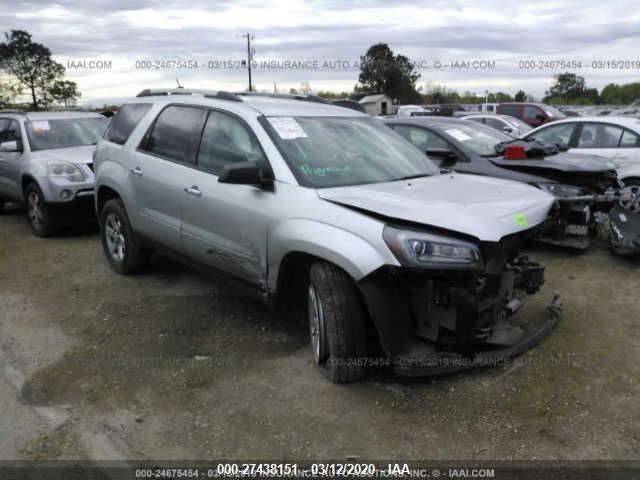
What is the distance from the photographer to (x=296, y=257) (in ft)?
12.1

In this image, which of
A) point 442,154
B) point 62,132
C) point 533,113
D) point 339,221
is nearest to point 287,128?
point 339,221

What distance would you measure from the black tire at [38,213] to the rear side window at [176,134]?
2995 mm

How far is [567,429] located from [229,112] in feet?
10.4

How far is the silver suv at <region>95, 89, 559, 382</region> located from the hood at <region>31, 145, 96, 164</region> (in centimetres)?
297

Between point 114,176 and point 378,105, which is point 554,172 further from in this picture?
point 378,105

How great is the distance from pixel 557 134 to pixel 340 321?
6683 mm

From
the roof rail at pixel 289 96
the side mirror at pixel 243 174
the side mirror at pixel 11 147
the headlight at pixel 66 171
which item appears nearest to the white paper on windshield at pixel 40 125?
the side mirror at pixel 11 147

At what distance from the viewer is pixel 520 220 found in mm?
3398

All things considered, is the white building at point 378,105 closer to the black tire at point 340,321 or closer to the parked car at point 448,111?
the parked car at point 448,111

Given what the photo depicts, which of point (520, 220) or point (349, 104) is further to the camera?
point (349, 104)

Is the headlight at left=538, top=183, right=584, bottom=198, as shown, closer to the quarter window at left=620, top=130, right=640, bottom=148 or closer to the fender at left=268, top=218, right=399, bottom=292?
the quarter window at left=620, top=130, right=640, bottom=148

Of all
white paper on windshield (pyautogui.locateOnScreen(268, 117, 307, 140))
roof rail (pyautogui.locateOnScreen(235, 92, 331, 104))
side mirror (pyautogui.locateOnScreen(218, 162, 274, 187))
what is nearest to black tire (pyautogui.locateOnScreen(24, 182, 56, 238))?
roof rail (pyautogui.locateOnScreen(235, 92, 331, 104))

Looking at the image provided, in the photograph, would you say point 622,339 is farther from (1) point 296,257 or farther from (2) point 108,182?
(2) point 108,182

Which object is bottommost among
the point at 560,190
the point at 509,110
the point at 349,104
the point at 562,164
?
the point at 560,190
